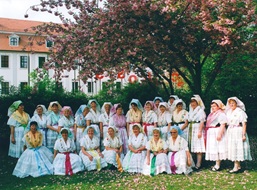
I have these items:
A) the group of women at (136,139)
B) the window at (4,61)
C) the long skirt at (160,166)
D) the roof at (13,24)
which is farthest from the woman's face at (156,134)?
the roof at (13,24)

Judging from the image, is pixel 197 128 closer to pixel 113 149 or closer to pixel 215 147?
pixel 215 147

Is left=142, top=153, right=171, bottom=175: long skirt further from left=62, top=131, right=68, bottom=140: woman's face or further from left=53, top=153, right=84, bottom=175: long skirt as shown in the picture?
left=62, top=131, right=68, bottom=140: woman's face

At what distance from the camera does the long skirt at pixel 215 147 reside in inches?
326

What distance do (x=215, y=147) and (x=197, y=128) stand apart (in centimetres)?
64

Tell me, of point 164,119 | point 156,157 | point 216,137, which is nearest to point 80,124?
point 164,119

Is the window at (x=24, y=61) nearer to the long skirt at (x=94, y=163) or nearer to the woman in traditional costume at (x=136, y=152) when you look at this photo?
the long skirt at (x=94, y=163)

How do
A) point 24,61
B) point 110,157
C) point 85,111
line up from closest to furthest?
1. point 110,157
2. point 85,111
3. point 24,61

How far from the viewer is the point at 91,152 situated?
29.3 feet

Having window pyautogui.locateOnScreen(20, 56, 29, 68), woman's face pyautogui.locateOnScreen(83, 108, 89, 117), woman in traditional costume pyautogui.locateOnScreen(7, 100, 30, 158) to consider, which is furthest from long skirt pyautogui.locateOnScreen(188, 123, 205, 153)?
window pyautogui.locateOnScreen(20, 56, 29, 68)

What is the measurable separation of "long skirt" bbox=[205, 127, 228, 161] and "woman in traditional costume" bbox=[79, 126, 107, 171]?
8.25 feet

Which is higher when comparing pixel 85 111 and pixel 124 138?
pixel 85 111

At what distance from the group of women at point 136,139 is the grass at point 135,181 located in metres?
0.29

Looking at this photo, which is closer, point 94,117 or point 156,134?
point 156,134

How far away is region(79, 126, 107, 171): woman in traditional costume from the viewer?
8664 millimetres
